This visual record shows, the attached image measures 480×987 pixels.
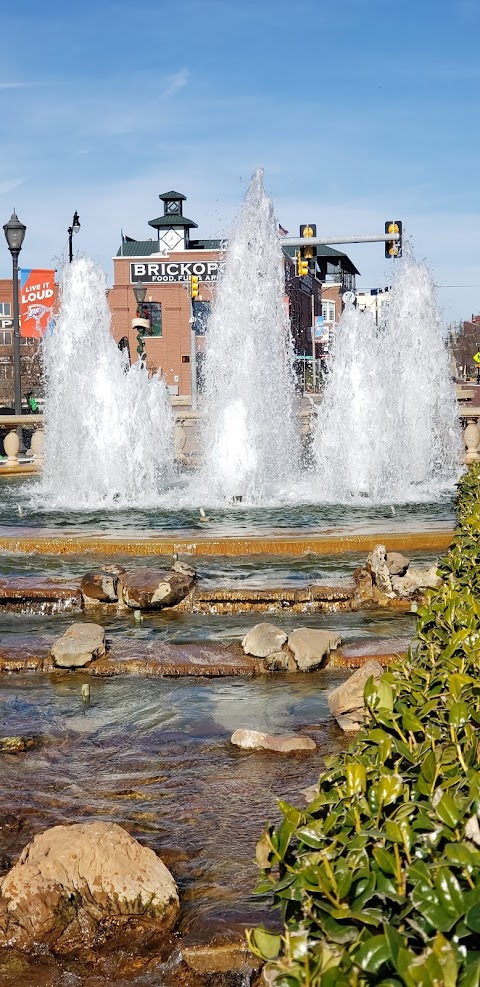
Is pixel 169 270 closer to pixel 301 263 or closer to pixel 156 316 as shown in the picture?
pixel 156 316

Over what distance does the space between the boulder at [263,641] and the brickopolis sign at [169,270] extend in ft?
223

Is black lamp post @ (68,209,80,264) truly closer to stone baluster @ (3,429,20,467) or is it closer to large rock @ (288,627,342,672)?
stone baluster @ (3,429,20,467)

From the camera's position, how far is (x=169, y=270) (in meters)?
75.5

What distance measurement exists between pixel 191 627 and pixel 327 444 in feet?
40.5

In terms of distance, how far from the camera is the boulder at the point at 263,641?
8453mm

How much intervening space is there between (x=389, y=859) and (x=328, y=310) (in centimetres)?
11094

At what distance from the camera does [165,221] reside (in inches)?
3209

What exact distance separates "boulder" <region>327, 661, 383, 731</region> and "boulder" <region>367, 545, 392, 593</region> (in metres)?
3.91

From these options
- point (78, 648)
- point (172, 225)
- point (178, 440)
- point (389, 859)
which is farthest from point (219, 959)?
point (172, 225)

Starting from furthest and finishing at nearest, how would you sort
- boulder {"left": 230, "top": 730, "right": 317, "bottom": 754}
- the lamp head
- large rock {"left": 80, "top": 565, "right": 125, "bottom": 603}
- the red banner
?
1. the red banner
2. the lamp head
3. large rock {"left": 80, "top": 565, "right": 125, "bottom": 603}
4. boulder {"left": 230, "top": 730, "right": 317, "bottom": 754}

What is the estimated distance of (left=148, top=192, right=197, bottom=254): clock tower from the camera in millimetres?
79000

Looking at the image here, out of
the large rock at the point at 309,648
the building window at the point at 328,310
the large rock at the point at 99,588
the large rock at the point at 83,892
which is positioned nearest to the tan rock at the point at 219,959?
the large rock at the point at 83,892

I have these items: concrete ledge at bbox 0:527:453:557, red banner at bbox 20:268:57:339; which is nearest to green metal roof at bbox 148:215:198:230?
red banner at bbox 20:268:57:339

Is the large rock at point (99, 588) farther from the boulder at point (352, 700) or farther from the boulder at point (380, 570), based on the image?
the boulder at point (352, 700)
